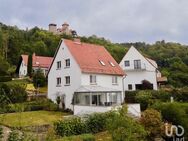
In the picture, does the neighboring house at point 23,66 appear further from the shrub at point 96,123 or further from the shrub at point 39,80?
the shrub at point 96,123

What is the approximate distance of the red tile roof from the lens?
41.3 meters

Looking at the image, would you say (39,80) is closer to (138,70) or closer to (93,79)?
(138,70)

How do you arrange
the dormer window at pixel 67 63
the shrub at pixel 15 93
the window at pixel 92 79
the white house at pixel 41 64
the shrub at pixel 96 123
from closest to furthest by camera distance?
1. the shrub at pixel 96 123
2. the window at pixel 92 79
3. the shrub at pixel 15 93
4. the dormer window at pixel 67 63
5. the white house at pixel 41 64

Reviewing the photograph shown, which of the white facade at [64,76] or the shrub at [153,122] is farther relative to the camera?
the white facade at [64,76]

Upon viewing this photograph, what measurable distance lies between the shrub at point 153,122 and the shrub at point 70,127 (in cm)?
681

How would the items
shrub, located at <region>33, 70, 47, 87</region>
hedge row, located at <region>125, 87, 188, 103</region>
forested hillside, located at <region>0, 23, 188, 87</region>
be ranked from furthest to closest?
1. forested hillside, located at <region>0, 23, 188, 87</region>
2. shrub, located at <region>33, 70, 47, 87</region>
3. hedge row, located at <region>125, 87, 188, 103</region>

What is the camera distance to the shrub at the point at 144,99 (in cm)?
4148

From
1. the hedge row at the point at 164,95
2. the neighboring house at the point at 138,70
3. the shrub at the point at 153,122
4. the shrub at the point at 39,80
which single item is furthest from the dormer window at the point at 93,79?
the shrub at the point at 39,80

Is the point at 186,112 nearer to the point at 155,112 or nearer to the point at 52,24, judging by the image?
the point at 155,112

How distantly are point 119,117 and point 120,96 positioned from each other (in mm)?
24345

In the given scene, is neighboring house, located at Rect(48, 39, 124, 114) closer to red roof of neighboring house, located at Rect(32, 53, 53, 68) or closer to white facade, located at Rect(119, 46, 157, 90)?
white facade, located at Rect(119, 46, 157, 90)

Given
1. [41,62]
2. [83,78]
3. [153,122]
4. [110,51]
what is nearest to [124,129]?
[153,122]

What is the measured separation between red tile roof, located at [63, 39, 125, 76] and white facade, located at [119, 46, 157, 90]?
9846mm

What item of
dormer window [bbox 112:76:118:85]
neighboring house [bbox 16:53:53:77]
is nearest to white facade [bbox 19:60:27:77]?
neighboring house [bbox 16:53:53:77]
